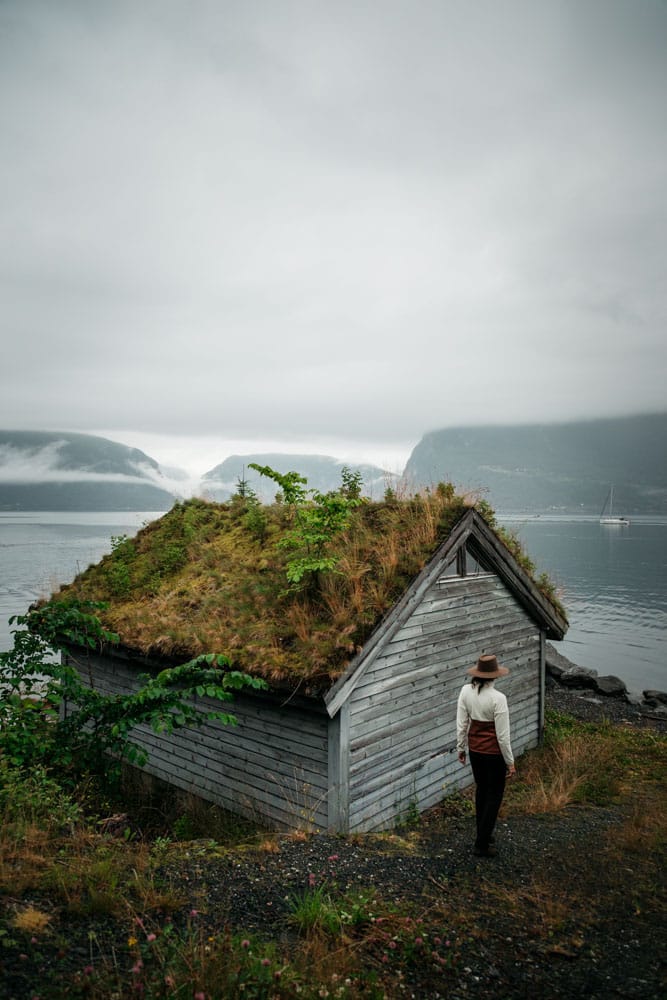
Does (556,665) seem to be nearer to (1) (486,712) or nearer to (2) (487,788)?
(2) (487,788)

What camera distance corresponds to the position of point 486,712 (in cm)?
709

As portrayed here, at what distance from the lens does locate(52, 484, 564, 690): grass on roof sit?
859cm

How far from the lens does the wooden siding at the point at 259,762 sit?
8461 millimetres

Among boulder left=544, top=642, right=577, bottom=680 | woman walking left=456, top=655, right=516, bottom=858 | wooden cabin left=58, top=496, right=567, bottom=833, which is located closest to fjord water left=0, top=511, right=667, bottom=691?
wooden cabin left=58, top=496, right=567, bottom=833

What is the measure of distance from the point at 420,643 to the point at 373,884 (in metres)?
4.34

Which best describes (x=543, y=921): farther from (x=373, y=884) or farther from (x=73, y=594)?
(x=73, y=594)

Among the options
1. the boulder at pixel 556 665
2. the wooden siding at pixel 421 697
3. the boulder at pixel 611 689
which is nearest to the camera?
the wooden siding at pixel 421 697

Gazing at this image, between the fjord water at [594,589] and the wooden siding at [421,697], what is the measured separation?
265 cm

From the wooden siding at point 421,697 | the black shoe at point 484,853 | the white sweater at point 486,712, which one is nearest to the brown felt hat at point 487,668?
the white sweater at point 486,712

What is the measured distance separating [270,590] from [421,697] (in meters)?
3.23

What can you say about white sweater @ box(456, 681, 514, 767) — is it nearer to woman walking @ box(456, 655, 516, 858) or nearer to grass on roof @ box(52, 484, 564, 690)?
woman walking @ box(456, 655, 516, 858)

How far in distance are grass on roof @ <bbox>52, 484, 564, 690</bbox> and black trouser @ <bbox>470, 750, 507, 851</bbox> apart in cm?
218

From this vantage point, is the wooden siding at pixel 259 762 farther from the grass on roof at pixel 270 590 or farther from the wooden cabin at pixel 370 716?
the grass on roof at pixel 270 590

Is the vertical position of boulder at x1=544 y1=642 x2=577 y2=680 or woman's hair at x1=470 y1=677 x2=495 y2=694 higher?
woman's hair at x1=470 y1=677 x2=495 y2=694
